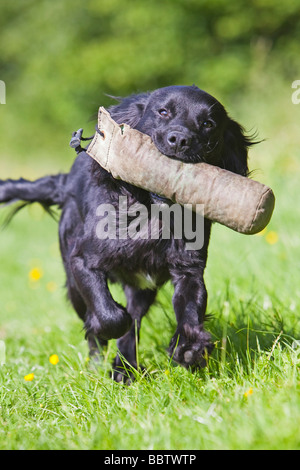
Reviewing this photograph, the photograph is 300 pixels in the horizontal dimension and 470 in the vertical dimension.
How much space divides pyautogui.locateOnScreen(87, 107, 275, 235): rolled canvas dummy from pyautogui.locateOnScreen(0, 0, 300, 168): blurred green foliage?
Answer: 9263mm

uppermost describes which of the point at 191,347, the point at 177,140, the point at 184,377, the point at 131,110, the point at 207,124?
the point at 131,110

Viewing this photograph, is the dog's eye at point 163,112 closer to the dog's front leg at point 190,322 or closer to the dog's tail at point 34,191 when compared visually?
the dog's front leg at point 190,322

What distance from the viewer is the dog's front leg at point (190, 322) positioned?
8.38 ft

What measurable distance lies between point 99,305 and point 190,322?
0.45 metres

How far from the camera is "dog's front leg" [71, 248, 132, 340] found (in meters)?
2.76

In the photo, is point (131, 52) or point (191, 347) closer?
point (191, 347)

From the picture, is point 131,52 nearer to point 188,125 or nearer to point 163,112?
point 163,112

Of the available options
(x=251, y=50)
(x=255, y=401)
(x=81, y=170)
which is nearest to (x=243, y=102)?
(x=251, y=50)

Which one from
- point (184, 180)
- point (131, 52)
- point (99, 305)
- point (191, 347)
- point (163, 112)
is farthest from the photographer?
point (131, 52)

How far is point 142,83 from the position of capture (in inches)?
711

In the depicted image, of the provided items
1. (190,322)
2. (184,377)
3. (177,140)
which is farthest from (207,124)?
(184,377)

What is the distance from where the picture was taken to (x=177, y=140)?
95.5 inches

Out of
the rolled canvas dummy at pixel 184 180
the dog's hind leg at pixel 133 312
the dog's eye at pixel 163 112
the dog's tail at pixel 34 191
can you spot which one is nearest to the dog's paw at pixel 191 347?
the rolled canvas dummy at pixel 184 180

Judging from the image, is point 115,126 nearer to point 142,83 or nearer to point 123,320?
point 123,320
